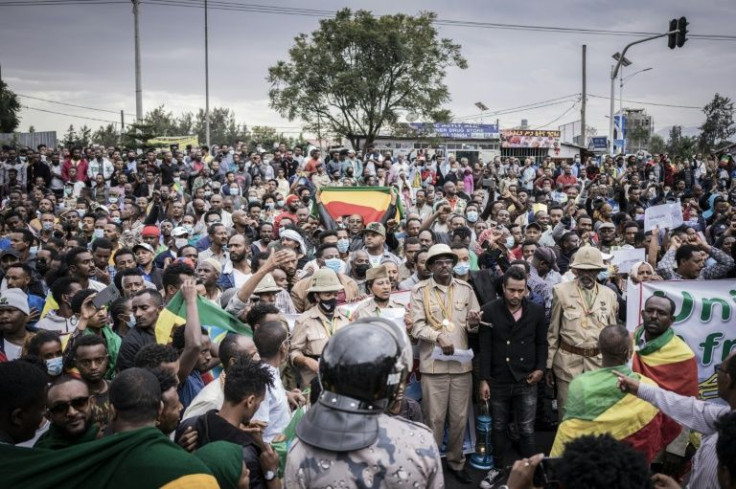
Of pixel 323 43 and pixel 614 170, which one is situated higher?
pixel 323 43

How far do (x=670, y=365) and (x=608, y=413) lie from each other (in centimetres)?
96

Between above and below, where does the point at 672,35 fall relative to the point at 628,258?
above

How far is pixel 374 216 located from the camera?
1148cm

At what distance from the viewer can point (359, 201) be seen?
11734 millimetres

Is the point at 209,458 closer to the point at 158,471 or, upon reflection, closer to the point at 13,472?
the point at 158,471

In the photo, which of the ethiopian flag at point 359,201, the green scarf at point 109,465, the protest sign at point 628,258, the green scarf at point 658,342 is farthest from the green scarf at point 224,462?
the ethiopian flag at point 359,201

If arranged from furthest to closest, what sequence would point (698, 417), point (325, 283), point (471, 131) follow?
point (471, 131) < point (325, 283) < point (698, 417)

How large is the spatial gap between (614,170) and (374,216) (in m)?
12.4

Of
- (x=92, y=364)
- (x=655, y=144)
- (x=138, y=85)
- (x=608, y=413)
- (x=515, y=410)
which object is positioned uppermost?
(x=655, y=144)

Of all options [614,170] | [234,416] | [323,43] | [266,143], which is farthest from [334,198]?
[266,143]

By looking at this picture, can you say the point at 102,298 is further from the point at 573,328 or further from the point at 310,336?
the point at 573,328

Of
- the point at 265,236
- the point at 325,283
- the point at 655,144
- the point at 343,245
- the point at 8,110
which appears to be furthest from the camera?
the point at 655,144

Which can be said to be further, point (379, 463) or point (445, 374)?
point (445, 374)

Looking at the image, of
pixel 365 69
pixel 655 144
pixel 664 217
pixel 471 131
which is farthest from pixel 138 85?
pixel 655 144
